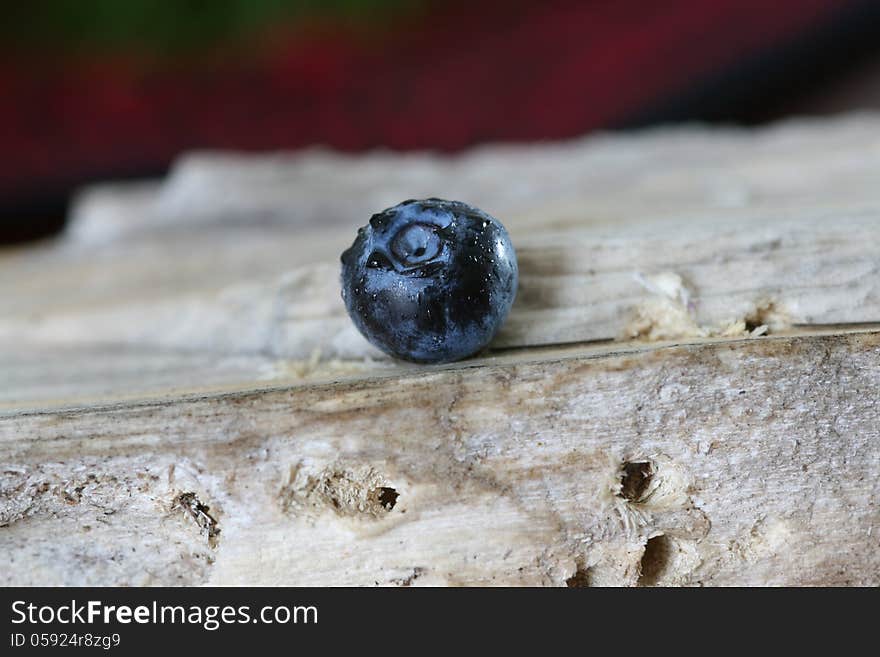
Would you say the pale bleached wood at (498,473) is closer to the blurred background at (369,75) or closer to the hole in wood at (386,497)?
the hole in wood at (386,497)

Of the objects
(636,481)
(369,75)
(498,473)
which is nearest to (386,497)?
(498,473)

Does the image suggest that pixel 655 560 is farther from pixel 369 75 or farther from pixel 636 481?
pixel 369 75

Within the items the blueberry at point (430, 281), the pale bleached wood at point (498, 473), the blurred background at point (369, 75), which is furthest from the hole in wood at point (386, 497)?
the blurred background at point (369, 75)

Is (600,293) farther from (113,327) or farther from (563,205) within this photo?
(113,327)

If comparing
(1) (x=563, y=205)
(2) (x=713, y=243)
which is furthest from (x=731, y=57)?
(2) (x=713, y=243)

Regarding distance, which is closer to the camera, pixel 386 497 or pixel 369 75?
pixel 386 497
